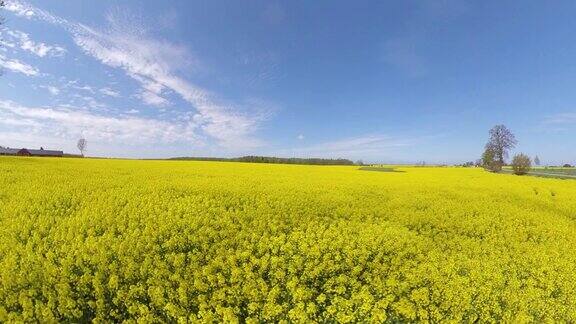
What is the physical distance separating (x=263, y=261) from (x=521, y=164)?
202ft

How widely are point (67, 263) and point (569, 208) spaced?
18806mm

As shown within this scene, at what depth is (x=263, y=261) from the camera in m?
7.26

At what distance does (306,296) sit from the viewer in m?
6.44

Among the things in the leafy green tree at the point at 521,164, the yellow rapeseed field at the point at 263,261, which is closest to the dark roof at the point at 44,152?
the yellow rapeseed field at the point at 263,261

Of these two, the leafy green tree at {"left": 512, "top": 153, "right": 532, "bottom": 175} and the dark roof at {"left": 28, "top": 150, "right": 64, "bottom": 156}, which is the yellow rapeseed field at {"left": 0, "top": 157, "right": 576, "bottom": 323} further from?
the dark roof at {"left": 28, "top": 150, "right": 64, "bottom": 156}

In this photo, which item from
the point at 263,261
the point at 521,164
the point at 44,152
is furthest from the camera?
the point at 44,152

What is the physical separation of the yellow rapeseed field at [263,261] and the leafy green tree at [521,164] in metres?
49.6

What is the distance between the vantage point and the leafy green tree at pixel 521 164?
176 ft

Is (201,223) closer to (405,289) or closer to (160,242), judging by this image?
(160,242)

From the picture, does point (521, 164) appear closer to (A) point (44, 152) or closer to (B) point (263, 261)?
(B) point (263, 261)

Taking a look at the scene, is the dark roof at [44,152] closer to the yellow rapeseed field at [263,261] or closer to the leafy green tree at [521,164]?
the yellow rapeseed field at [263,261]

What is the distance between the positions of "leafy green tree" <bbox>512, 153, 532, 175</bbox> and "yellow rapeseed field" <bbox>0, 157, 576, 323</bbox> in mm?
49592

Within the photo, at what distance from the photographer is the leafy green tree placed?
176 ft

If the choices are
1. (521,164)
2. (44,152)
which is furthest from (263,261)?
(44,152)
